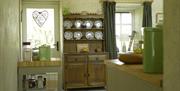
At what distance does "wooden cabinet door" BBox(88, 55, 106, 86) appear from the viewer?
6.16m

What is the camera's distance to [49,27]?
6340 mm

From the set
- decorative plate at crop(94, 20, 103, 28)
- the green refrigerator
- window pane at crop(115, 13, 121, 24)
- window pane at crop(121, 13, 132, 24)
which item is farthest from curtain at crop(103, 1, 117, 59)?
the green refrigerator

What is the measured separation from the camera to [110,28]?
6613 mm

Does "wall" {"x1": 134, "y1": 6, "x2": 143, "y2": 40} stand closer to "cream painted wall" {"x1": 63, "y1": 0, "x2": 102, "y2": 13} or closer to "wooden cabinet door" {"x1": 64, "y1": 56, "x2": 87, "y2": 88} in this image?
"cream painted wall" {"x1": 63, "y1": 0, "x2": 102, "y2": 13}

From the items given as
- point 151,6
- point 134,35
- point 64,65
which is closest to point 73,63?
point 64,65

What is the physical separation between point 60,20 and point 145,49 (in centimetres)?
491

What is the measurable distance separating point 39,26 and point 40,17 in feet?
0.73

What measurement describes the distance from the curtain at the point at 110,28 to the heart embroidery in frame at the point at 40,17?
1540mm

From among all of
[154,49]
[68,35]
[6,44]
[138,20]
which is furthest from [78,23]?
[154,49]

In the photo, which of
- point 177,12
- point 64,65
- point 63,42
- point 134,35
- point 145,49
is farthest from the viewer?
point 134,35

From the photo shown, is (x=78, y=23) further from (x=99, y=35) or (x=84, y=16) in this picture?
(x=99, y=35)

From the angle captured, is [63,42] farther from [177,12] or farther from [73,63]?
[177,12]

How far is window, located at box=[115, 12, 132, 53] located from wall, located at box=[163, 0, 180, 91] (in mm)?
6197

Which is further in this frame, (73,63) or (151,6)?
(151,6)
